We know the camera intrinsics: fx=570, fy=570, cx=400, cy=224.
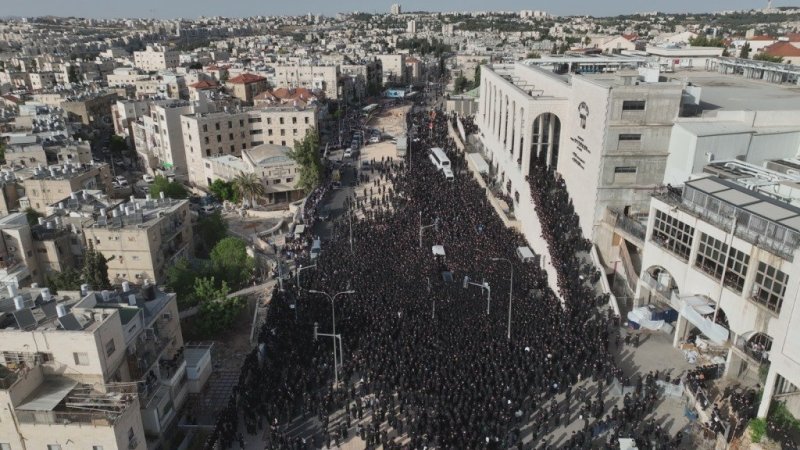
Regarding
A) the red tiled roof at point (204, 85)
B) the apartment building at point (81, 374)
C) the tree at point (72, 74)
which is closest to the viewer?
the apartment building at point (81, 374)

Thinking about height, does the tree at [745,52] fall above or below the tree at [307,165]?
above

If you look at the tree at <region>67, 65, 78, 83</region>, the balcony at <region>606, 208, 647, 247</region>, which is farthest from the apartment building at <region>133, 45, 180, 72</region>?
the balcony at <region>606, 208, 647, 247</region>

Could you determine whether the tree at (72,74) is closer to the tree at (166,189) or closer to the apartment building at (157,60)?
the apartment building at (157,60)

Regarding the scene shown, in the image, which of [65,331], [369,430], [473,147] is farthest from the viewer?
[473,147]

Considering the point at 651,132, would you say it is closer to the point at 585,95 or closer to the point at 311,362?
the point at 585,95

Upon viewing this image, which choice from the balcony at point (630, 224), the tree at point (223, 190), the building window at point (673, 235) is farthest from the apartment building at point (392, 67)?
the building window at point (673, 235)

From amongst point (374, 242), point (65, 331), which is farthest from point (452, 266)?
point (65, 331)

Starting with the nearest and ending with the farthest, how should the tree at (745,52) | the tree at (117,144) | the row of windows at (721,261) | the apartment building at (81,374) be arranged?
the apartment building at (81,374) → the row of windows at (721,261) → the tree at (117,144) → the tree at (745,52)
